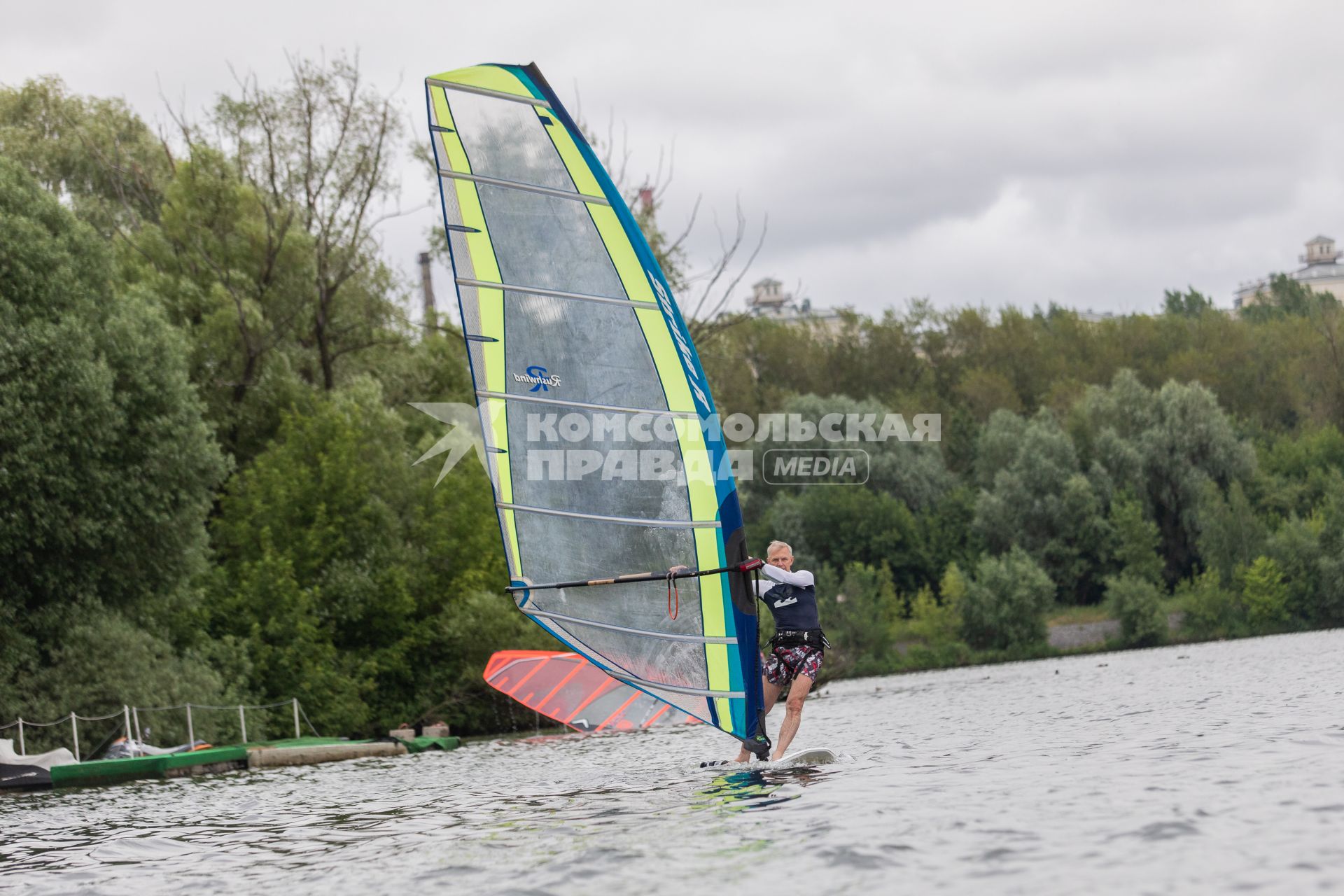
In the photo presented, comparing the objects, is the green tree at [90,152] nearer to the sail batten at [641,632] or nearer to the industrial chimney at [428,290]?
the industrial chimney at [428,290]

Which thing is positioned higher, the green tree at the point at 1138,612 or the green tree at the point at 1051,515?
the green tree at the point at 1051,515

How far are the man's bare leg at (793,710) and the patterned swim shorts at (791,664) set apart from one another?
2.2 inches

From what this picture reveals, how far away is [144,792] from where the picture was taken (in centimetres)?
1486

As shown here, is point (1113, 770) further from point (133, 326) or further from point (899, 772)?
point (133, 326)

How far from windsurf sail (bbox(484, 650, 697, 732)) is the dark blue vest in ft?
34.7

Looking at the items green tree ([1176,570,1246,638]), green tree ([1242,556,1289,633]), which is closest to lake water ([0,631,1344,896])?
green tree ([1176,570,1246,638])

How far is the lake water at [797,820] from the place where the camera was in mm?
6094

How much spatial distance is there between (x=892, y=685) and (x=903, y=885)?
111 feet

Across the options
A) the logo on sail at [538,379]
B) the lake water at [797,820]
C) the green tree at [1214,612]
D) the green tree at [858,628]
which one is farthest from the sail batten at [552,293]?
the green tree at [1214,612]

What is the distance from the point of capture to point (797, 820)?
306 inches

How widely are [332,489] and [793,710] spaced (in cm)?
2006

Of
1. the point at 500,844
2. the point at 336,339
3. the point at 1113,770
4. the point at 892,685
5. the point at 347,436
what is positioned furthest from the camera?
the point at 892,685

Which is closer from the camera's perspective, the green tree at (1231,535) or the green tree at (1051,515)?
the green tree at (1231,535)

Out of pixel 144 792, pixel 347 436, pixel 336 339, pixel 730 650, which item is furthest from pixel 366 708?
pixel 730 650
